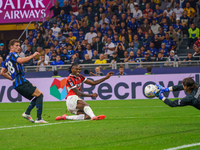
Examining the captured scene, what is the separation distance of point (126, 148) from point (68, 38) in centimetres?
1947

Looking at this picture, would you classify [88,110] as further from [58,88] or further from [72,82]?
[58,88]

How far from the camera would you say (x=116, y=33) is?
2441cm

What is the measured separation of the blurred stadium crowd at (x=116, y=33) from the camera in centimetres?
2334

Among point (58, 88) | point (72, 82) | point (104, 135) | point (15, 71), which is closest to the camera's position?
point (104, 135)

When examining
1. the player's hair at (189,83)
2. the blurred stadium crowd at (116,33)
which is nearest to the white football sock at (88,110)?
the player's hair at (189,83)

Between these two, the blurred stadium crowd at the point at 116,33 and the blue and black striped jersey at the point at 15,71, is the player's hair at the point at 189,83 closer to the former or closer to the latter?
the blue and black striped jersey at the point at 15,71

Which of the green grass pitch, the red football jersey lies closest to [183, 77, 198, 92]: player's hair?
the green grass pitch

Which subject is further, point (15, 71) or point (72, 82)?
point (72, 82)

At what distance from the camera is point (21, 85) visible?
10977mm

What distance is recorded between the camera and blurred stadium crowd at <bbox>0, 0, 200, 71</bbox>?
23.3m

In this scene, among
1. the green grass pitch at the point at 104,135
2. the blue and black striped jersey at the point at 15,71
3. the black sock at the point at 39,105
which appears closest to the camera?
the green grass pitch at the point at 104,135

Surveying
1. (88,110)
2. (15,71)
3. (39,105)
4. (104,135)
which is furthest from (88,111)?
(104,135)

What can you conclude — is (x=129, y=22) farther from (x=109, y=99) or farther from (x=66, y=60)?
(x=109, y=99)

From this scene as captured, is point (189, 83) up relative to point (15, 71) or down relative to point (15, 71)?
down
